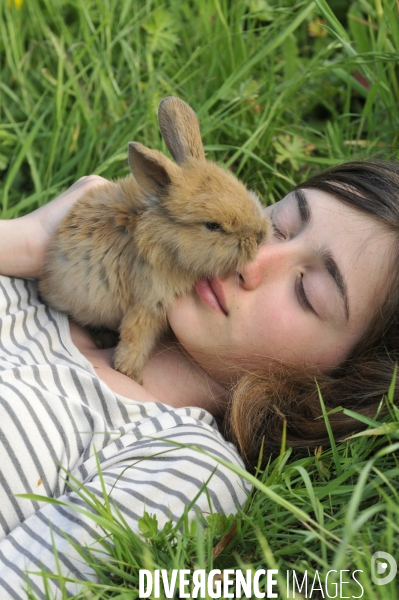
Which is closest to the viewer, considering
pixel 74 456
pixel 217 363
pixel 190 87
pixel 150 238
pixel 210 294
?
pixel 74 456

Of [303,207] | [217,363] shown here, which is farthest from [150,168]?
[217,363]

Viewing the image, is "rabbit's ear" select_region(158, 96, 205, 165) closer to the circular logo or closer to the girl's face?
the girl's face

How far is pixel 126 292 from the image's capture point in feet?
8.63

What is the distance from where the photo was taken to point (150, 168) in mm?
2459

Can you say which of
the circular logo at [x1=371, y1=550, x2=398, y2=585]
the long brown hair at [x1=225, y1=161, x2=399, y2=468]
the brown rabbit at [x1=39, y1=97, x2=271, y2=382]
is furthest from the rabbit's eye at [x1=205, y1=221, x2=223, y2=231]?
the circular logo at [x1=371, y1=550, x2=398, y2=585]

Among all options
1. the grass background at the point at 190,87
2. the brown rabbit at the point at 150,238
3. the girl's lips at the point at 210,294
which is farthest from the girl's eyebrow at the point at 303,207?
the grass background at the point at 190,87

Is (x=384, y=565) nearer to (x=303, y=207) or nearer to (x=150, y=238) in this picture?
(x=150, y=238)

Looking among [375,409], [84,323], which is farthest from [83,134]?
[375,409]

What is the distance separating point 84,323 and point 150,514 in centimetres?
93

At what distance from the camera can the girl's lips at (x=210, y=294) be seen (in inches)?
103

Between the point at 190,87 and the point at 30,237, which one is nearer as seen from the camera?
the point at 30,237

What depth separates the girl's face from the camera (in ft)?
8.64

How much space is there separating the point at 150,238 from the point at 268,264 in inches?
17.5

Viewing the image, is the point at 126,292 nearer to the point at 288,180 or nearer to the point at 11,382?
the point at 11,382
